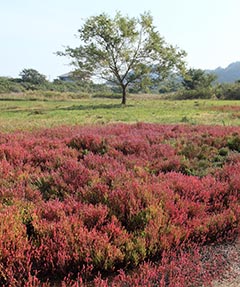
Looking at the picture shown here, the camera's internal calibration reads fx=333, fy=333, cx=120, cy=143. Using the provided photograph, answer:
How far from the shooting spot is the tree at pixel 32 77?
273 ft

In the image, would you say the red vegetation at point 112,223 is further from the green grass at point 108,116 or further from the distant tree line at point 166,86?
the distant tree line at point 166,86

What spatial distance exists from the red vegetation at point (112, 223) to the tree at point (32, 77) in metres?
80.1

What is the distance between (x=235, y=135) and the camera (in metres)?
9.90

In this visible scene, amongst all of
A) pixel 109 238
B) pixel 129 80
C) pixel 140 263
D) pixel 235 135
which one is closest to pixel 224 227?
pixel 140 263

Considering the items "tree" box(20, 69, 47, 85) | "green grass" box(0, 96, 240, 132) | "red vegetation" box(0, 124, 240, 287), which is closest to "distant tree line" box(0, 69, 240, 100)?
"tree" box(20, 69, 47, 85)

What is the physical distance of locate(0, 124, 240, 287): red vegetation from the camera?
3271 millimetres

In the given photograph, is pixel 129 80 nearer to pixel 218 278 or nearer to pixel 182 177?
pixel 182 177

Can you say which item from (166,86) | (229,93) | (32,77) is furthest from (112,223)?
(32,77)

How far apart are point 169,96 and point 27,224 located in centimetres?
5399

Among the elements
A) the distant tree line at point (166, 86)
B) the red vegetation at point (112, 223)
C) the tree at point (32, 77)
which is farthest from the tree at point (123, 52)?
the tree at point (32, 77)

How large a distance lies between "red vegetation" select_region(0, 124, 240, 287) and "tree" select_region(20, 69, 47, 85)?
263ft

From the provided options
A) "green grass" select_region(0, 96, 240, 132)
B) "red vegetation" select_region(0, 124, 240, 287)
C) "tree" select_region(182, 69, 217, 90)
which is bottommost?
"green grass" select_region(0, 96, 240, 132)

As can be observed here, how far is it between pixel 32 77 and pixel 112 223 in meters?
86.6

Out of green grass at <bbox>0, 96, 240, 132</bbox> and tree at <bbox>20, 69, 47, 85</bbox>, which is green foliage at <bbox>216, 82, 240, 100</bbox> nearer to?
green grass at <bbox>0, 96, 240, 132</bbox>
